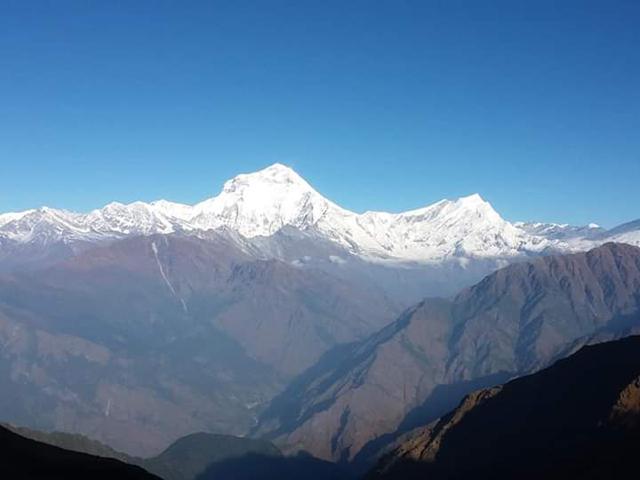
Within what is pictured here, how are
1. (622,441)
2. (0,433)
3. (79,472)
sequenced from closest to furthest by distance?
(79,472) → (0,433) → (622,441)

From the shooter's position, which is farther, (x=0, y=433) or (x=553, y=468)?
(x=553, y=468)

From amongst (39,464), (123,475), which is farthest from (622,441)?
(39,464)

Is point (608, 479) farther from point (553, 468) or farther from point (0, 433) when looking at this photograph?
point (0, 433)

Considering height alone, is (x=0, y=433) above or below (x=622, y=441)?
above

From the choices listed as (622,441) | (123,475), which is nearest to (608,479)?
(622,441)

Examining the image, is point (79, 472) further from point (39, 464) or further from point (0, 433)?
point (0, 433)

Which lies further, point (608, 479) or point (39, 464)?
point (608, 479)

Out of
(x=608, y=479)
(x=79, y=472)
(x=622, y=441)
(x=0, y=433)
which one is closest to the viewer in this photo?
(x=79, y=472)
